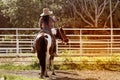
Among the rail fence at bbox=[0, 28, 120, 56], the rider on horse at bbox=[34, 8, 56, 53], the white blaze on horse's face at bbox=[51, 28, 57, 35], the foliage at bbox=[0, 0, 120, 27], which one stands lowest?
the rail fence at bbox=[0, 28, 120, 56]

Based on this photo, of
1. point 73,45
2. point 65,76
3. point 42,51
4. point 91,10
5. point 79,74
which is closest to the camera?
point 42,51

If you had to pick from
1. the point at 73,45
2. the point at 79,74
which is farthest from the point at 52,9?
the point at 79,74

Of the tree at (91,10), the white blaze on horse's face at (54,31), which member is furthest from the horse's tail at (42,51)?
the tree at (91,10)

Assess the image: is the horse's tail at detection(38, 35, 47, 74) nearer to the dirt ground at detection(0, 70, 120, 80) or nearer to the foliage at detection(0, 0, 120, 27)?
the dirt ground at detection(0, 70, 120, 80)

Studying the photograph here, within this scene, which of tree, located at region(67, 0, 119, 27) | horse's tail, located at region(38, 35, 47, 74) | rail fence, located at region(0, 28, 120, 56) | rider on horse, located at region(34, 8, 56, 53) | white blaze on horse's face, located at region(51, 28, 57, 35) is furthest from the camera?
tree, located at region(67, 0, 119, 27)

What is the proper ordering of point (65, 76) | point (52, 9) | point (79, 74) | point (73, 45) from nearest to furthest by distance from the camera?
point (65, 76), point (79, 74), point (73, 45), point (52, 9)

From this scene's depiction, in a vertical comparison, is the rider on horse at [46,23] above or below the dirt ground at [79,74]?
above

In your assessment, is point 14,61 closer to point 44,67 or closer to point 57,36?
point 57,36

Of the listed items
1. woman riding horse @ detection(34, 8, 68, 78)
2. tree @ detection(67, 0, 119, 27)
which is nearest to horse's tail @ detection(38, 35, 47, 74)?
woman riding horse @ detection(34, 8, 68, 78)

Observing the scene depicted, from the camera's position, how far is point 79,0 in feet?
112

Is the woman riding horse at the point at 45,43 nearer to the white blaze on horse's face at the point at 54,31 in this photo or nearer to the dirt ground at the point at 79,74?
the white blaze on horse's face at the point at 54,31

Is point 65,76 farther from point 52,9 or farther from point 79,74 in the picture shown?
point 52,9

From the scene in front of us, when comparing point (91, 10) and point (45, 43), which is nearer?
point (45, 43)

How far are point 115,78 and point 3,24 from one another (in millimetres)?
23580
